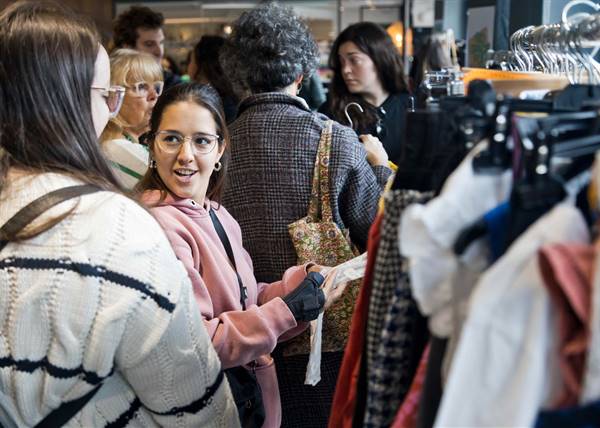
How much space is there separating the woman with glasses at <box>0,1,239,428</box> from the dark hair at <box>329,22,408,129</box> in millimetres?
2005

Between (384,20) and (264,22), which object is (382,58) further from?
(384,20)

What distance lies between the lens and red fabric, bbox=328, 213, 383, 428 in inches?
47.3

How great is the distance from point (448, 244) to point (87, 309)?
0.66 m

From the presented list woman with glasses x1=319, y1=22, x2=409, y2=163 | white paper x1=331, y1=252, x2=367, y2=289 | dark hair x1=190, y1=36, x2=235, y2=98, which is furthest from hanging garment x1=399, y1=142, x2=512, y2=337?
dark hair x1=190, y1=36, x2=235, y2=98

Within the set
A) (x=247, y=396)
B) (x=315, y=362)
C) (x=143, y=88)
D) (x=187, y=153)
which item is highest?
(x=143, y=88)

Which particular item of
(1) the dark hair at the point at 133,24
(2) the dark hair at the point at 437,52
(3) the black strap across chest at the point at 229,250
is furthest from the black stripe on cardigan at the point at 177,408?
(1) the dark hair at the point at 133,24

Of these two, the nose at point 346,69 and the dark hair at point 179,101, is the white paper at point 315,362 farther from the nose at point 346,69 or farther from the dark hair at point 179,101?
the nose at point 346,69

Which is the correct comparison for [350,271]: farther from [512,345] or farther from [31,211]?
[512,345]

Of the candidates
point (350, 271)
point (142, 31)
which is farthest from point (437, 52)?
point (142, 31)

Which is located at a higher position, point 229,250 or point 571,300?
point 571,300

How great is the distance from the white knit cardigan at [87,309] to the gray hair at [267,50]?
3.17 feet

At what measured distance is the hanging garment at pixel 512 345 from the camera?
0.78m

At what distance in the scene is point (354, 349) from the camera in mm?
1271

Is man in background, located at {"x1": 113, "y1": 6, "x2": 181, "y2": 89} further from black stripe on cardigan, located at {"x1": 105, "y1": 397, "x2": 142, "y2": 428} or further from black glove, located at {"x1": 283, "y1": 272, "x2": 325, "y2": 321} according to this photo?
black stripe on cardigan, located at {"x1": 105, "y1": 397, "x2": 142, "y2": 428}
